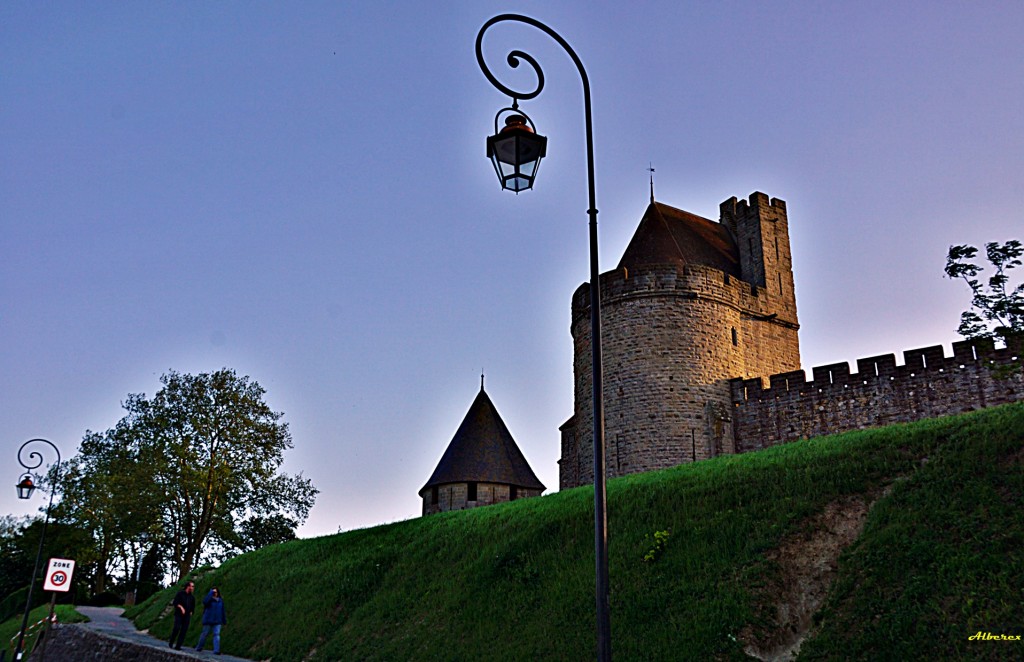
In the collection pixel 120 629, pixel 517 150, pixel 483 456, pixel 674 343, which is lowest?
pixel 120 629

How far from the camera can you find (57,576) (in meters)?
16.2

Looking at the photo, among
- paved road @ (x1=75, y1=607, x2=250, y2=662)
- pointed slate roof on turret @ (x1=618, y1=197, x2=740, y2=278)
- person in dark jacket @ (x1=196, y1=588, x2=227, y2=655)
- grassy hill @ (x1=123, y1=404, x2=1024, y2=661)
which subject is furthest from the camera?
pointed slate roof on turret @ (x1=618, y1=197, x2=740, y2=278)

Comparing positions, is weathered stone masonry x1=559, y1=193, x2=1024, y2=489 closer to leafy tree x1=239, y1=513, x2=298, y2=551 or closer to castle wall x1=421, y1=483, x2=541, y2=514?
castle wall x1=421, y1=483, x2=541, y2=514

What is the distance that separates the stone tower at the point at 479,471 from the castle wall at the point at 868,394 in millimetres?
10737

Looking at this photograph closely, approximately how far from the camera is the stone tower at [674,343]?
26.4 meters

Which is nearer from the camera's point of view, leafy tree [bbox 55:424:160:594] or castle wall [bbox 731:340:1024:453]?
castle wall [bbox 731:340:1024:453]

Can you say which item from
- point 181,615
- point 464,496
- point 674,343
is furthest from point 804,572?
point 464,496

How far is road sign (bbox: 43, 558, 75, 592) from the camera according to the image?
52.4 feet

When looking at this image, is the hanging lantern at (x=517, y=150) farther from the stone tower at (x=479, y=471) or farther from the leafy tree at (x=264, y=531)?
the leafy tree at (x=264, y=531)

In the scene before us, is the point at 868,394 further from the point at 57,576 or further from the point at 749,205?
the point at 57,576

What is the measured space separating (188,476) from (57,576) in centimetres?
2106

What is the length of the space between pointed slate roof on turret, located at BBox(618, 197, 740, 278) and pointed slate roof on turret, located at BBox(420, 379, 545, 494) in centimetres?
989

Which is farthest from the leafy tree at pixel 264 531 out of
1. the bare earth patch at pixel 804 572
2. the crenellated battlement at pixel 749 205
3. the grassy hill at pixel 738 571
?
the bare earth patch at pixel 804 572

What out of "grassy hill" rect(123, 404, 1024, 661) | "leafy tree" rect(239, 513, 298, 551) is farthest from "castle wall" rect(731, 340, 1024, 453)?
"leafy tree" rect(239, 513, 298, 551)
